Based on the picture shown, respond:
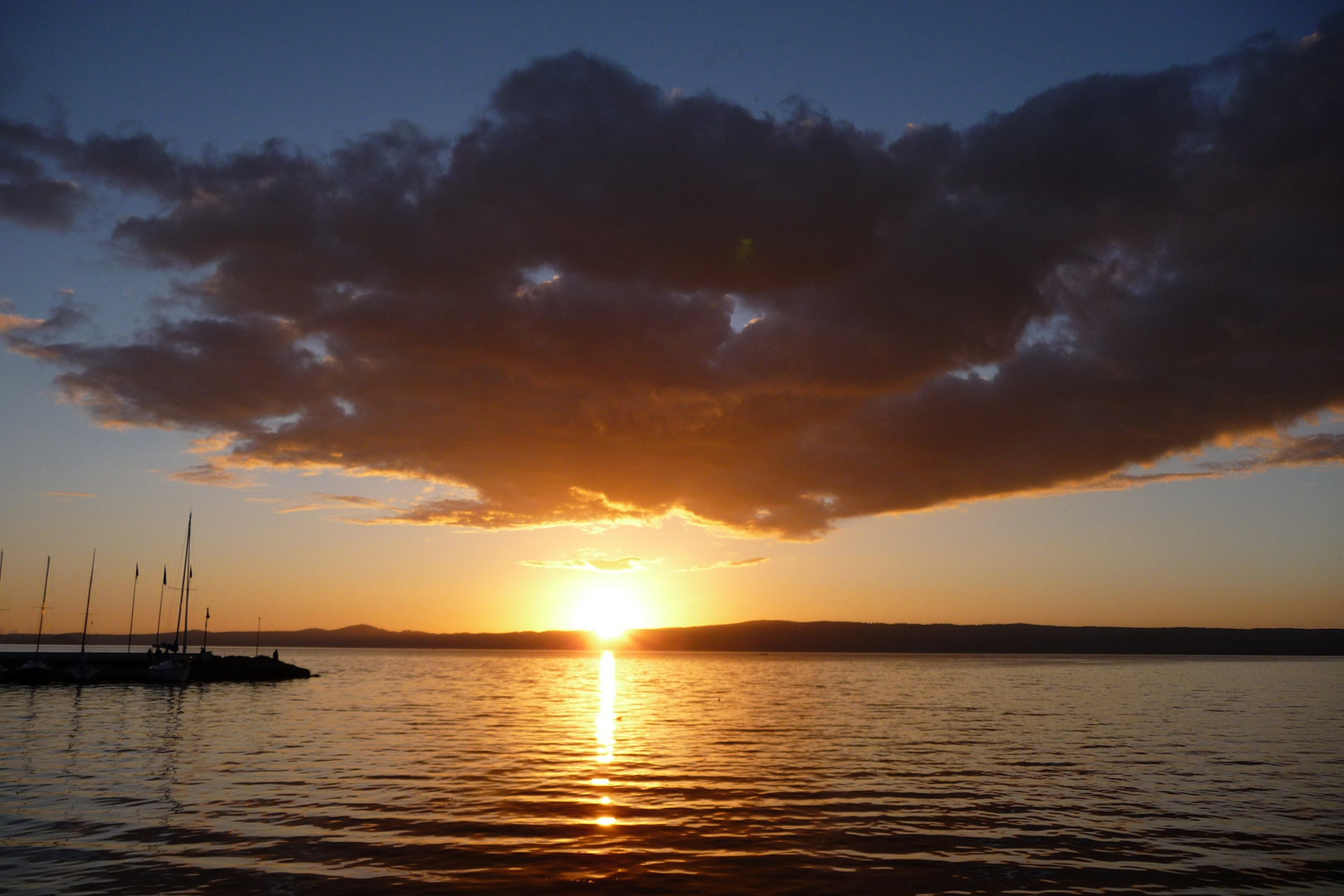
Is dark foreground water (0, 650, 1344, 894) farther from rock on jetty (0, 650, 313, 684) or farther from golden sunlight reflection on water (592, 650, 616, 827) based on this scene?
rock on jetty (0, 650, 313, 684)

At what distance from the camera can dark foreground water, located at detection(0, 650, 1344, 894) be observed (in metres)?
21.2

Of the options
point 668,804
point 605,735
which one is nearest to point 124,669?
point 605,735

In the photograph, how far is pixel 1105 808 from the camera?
30.0 m

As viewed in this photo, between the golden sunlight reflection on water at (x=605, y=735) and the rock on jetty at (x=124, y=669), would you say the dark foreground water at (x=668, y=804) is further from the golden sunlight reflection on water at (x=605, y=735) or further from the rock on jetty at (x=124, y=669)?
the rock on jetty at (x=124, y=669)

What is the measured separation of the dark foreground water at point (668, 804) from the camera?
2122 centimetres

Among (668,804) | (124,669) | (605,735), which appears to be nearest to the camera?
(668,804)

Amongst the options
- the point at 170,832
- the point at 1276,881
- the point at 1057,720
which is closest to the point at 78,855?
the point at 170,832

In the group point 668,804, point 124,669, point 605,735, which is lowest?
point 124,669

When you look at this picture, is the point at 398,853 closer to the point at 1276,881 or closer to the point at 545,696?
the point at 1276,881

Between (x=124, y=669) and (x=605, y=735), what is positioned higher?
(x=605, y=735)

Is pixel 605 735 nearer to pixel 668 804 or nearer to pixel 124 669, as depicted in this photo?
pixel 668 804

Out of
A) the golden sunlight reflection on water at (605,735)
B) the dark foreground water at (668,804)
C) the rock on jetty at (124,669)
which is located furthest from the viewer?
the rock on jetty at (124,669)

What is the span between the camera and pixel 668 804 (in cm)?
3066

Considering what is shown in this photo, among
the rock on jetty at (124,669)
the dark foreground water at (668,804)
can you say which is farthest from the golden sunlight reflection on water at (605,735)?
the rock on jetty at (124,669)
